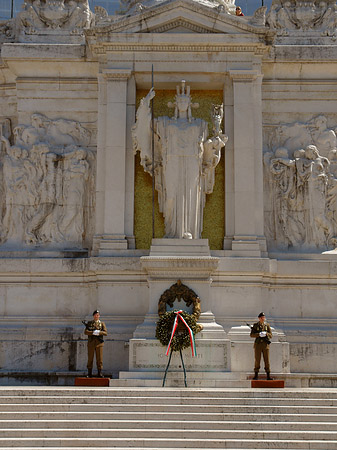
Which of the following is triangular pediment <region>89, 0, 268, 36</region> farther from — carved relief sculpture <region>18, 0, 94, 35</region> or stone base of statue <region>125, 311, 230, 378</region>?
stone base of statue <region>125, 311, 230, 378</region>

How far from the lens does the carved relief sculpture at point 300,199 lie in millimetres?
23422

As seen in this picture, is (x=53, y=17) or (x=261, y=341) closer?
(x=261, y=341)

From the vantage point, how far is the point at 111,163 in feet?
76.1

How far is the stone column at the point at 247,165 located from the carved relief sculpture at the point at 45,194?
4.56 meters

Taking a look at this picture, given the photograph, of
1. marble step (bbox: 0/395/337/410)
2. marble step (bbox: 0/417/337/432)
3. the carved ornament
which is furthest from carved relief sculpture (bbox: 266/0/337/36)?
marble step (bbox: 0/417/337/432)

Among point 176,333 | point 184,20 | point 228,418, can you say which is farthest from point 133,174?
point 228,418

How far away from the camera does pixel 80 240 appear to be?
23.4 metres

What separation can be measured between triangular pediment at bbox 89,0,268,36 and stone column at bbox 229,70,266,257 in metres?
1.41

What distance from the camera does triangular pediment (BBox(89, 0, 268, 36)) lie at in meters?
23.6

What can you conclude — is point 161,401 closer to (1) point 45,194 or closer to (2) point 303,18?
(1) point 45,194

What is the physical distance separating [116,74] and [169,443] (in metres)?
12.3

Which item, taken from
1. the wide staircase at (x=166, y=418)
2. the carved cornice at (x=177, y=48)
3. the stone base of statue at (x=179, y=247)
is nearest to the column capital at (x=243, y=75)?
the carved cornice at (x=177, y=48)

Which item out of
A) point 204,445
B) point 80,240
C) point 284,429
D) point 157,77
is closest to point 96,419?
point 204,445

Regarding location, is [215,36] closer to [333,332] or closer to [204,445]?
[333,332]
